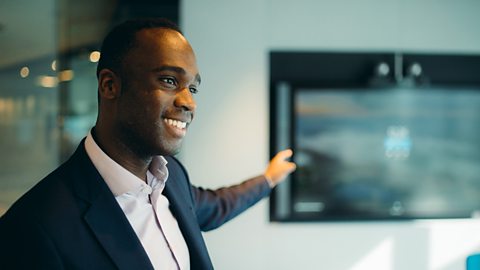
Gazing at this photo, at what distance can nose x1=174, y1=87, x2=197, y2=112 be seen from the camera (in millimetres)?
938

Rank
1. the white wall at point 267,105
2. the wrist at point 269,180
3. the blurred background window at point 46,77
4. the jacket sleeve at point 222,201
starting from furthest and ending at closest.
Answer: the white wall at point 267,105 → the blurred background window at point 46,77 → the wrist at point 269,180 → the jacket sleeve at point 222,201

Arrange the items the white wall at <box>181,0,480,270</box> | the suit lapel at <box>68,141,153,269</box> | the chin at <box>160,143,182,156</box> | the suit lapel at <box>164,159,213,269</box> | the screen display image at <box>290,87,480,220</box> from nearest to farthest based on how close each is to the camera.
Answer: the suit lapel at <box>68,141,153,269</box>
the chin at <box>160,143,182,156</box>
the suit lapel at <box>164,159,213,269</box>
the white wall at <box>181,0,480,270</box>
the screen display image at <box>290,87,480,220</box>

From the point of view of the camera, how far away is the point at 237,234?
2.81 meters

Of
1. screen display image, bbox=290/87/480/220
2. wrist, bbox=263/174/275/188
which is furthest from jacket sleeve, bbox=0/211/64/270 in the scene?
screen display image, bbox=290/87/480/220

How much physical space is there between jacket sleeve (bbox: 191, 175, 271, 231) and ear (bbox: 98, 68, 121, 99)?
0.59 metres

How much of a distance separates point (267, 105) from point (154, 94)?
1.98 meters

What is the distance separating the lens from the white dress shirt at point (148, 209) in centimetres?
95

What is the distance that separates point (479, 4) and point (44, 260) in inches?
137

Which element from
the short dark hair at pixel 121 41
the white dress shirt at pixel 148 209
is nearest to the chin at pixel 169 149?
the white dress shirt at pixel 148 209

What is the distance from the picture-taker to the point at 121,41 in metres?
0.94

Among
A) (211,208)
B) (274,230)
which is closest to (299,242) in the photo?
(274,230)

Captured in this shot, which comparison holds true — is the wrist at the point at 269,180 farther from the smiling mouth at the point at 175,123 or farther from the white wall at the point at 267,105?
the white wall at the point at 267,105

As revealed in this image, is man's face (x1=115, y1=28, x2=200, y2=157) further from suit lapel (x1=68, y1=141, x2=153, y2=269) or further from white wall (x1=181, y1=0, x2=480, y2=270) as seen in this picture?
white wall (x1=181, y1=0, x2=480, y2=270)

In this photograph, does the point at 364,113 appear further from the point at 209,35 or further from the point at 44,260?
the point at 44,260
